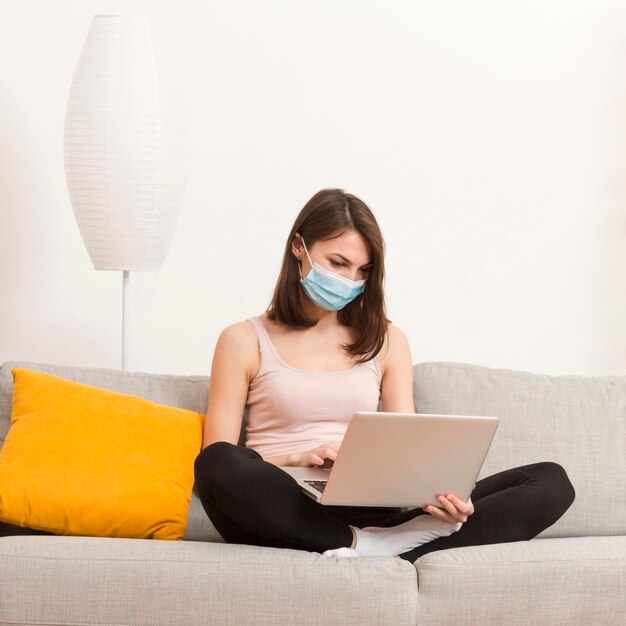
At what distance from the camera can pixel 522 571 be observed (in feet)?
6.58

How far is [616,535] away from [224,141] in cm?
162

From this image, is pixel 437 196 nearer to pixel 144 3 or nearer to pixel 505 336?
pixel 505 336

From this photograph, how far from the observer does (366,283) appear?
2492mm

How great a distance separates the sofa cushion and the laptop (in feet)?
1.86

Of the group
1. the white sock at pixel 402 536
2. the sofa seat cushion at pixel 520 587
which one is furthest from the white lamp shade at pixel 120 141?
the sofa seat cushion at pixel 520 587

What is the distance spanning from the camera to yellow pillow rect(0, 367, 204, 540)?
2.21 meters

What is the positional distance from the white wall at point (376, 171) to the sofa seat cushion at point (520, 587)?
1343 mm

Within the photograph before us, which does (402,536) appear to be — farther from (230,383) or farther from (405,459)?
(230,383)

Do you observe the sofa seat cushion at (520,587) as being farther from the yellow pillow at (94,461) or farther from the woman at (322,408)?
the yellow pillow at (94,461)

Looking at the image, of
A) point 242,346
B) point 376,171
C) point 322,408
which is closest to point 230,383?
point 242,346

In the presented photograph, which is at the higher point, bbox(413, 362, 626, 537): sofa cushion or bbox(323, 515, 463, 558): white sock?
bbox(413, 362, 626, 537): sofa cushion

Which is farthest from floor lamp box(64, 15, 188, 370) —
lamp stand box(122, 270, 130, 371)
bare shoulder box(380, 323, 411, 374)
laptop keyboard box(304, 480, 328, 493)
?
laptop keyboard box(304, 480, 328, 493)

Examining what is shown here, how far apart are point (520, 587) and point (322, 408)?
634mm

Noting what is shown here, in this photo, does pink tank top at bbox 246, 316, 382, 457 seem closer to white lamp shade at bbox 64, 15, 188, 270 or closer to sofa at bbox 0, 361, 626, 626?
sofa at bbox 0, 361, 626, 626
